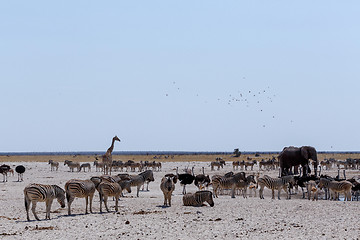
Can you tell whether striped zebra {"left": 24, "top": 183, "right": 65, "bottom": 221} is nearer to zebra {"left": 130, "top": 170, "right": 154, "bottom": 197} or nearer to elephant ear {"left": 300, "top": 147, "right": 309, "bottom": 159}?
zebra {"left": 130, "top": 170, "right": 154, "bottom": 197}

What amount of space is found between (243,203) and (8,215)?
9135 millimetres

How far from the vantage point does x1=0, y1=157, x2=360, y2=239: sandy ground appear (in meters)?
14.4

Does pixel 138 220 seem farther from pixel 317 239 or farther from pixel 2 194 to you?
pixel 2 194

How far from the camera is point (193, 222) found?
1636 centimetres

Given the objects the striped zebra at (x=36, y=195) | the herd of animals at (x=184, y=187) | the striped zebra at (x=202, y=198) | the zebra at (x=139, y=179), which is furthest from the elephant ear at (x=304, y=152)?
the striped zebra at (x=36, y=195)

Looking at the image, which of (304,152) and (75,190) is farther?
(304,152)

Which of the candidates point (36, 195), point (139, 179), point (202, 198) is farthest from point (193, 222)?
point (139, 179)

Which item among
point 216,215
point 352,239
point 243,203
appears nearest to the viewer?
point 352,239

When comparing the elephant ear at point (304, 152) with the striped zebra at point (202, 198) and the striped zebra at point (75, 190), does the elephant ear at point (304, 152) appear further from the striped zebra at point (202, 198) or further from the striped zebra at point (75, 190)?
the striped zebra at point (75, 190)

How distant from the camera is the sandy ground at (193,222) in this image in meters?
14.4

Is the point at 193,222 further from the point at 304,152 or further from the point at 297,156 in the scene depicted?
the point at 304,152

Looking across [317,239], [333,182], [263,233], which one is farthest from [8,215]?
Answer: [333,182]

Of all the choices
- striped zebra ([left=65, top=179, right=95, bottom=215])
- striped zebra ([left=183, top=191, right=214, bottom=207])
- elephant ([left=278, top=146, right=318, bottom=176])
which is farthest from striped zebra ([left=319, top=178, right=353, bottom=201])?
elephant ([left=278, top=146, right=318, bottom=176])

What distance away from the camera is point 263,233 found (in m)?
14.6
